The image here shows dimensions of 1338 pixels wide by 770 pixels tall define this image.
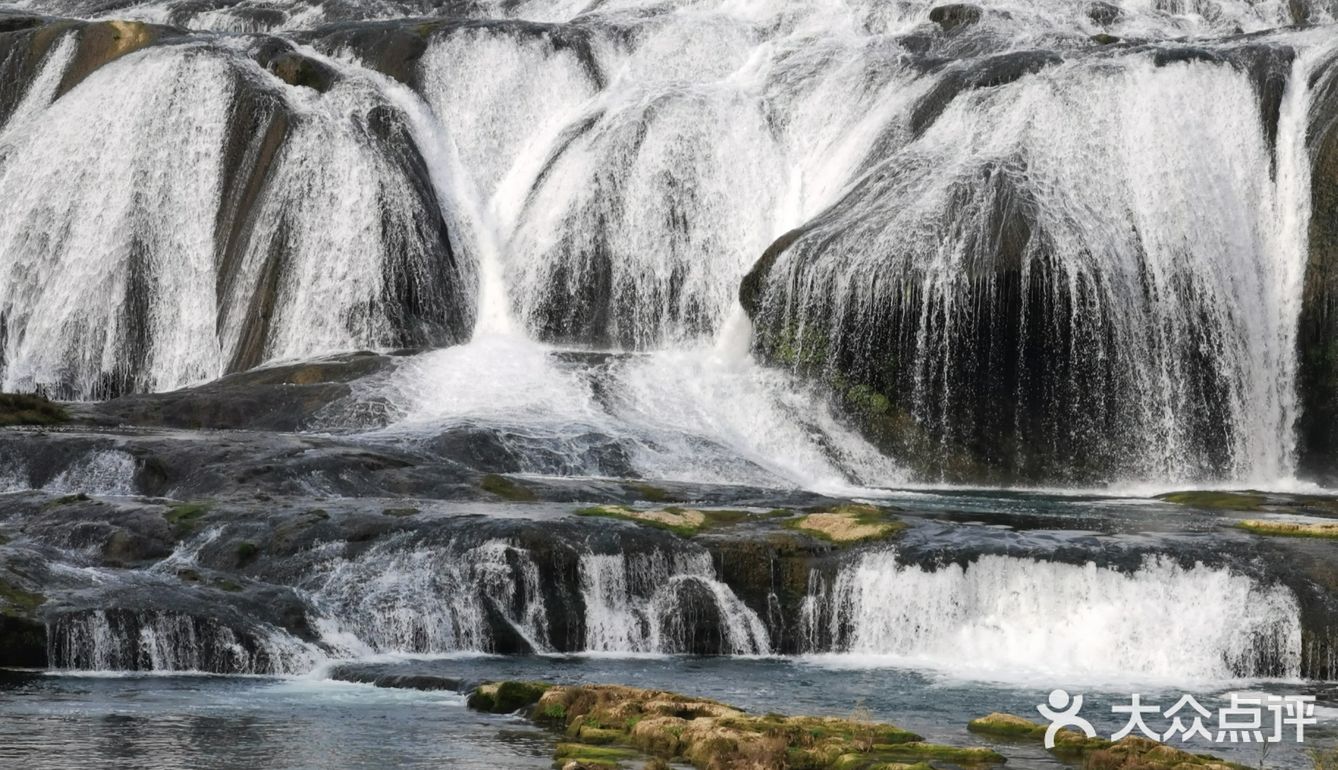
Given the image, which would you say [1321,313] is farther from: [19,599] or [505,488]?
[19,599]

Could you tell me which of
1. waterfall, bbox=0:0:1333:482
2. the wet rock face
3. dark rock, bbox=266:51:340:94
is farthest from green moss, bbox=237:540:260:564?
dark rock, bbox=266:51:340:94

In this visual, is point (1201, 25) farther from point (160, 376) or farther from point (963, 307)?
point (160, 376)

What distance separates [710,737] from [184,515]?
12493 mm

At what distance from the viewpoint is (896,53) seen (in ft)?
168

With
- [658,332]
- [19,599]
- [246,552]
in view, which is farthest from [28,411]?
[658,332]

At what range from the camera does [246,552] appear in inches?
1077

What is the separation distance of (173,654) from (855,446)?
1956cm

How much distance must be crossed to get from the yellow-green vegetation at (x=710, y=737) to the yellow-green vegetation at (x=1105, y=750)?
92 cm

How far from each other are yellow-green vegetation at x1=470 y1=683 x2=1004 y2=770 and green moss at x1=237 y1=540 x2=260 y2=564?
7.81 metres

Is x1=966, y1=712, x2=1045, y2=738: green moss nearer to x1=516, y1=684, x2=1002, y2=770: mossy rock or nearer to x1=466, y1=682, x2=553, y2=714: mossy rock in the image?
x1=516, y1=684, x2=1002, y2=770: mossy rock

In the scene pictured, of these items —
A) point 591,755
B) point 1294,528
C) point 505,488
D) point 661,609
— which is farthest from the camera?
point 505,488

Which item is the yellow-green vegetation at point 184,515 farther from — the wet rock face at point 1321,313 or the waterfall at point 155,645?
the wet rock face at point 1321,313

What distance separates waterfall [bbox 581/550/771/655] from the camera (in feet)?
87.9

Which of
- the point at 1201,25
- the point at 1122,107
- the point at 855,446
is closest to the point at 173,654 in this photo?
the point at 855,446
